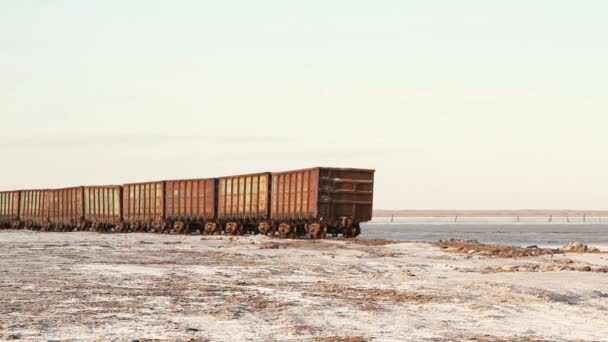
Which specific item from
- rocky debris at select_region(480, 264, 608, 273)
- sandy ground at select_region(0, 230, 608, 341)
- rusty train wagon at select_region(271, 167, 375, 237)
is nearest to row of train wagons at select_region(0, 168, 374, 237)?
rusty train wagon at select_region(271, 167, 375, 237)

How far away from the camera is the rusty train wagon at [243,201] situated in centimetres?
3888

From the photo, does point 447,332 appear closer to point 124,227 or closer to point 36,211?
point 124,227

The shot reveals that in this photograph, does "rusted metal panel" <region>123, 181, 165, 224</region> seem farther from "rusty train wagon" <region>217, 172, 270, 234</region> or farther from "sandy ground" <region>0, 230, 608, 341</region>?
"sandy ground" <region>0, 230, 608, 341</region>

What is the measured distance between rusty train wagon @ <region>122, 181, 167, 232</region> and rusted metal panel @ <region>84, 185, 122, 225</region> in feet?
1.80

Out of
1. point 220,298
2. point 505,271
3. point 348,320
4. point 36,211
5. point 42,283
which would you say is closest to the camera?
point 348,320

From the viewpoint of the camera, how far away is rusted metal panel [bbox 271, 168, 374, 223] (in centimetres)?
3447

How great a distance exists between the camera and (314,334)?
9.41 meters

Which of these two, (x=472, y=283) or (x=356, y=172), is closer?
(x=472, y=283)

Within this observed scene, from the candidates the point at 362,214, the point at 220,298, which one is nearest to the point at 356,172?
the point at 362,214

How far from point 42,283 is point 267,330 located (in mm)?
6799

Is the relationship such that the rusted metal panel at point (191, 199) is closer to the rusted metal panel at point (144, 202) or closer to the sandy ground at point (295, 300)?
the rusted metal panel at point (144, 202)

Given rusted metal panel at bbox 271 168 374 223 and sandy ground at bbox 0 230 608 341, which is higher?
rusted metal panel at bbox 271 168 374 223

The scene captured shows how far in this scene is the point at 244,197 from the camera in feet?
133

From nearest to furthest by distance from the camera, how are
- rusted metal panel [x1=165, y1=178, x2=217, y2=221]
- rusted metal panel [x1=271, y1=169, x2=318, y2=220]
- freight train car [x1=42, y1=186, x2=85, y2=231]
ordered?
1. rusted metal panel [x1=271, y1=169, x2=318, y2=220]
2. rusted metal panel [x1=165, y1=178, x2=217, y2=221]
3. freight train car [x1=42, y1=186, x2=85, y2=231]
